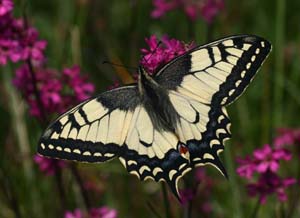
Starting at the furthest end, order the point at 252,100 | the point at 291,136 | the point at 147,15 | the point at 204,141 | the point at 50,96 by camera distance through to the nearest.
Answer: the point at 147,15 < the point at 252,100 < the point at 291,136 < the point at 50,96 < the point at 204,141

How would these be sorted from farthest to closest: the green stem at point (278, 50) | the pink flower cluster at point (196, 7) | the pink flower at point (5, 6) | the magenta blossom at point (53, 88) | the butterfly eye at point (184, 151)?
the pink flower cluster at point (196, 7) → the green stem at point (278, 50) → the magenta blossom at point (53, 88) → the pink flower at point (5, 6) → the butterfly eye at point (184, 151)

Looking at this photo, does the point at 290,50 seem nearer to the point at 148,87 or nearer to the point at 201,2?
the point at 201,2

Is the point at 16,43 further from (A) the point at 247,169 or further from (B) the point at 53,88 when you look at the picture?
(A) the point at 247,169

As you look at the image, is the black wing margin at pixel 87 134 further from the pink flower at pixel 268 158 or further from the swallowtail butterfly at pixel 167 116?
the pink flower at pixel 268 158

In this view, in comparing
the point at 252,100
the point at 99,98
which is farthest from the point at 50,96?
the point at 252,100

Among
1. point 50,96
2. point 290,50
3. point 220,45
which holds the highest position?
point 220,45

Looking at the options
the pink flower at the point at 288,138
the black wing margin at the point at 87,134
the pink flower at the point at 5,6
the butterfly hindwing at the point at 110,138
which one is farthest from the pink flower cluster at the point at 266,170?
the pink flower at the point at 5,6

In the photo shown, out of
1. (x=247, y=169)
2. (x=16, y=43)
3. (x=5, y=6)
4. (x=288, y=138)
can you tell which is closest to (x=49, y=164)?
(x=16, y=43)
